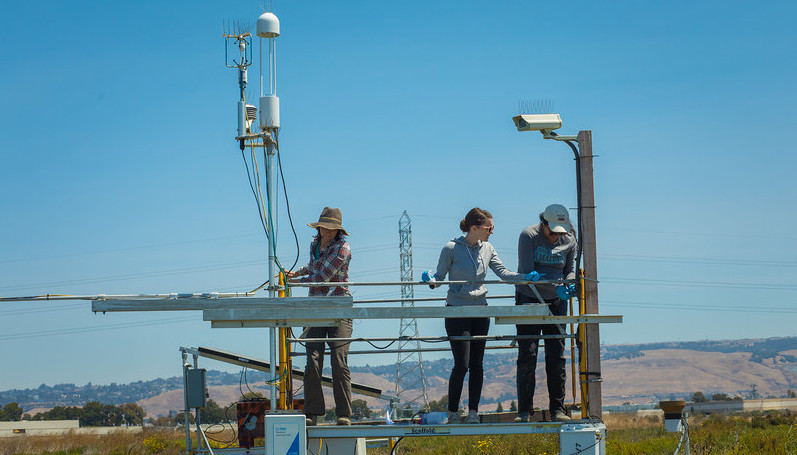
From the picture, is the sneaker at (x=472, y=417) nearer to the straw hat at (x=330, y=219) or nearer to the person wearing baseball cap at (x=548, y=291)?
the person wearing baseball cap at (x=548, y=291)

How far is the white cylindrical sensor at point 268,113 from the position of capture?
36.0ft

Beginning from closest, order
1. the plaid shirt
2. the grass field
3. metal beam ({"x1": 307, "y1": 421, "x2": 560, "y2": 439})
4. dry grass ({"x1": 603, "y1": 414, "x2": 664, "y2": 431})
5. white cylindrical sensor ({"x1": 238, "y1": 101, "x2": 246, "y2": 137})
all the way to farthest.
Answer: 1. metal beam ({"x1": 307, "y1": 421, "x2": 560, "y2": 439})
2. the plaid shirt
3. white cylindrical sensor ({"x1": 238, "y1": 101, "x2": 246, "y2": 137})
4. the grass field
5. dry grass ({"x1": 603, "y1": 414, "x2": 664, "y2": 431})

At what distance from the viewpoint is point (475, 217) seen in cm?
1062

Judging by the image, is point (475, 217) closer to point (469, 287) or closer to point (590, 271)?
point (469, 287)

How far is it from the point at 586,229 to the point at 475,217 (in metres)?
1.15

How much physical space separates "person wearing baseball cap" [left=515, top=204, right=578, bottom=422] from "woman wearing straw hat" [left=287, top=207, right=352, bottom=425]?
1817 mm

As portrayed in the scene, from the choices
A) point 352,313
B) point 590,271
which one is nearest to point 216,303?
point 352,313

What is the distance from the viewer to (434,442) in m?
29.7

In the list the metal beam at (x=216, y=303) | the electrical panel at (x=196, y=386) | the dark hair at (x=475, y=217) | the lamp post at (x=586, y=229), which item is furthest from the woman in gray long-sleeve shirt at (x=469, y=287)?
the electrical panel at (x=196, y=386)

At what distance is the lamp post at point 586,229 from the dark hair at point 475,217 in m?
0.96

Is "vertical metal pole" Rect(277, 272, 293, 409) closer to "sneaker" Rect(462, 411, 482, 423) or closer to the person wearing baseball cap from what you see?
"sneaker" Rect(462, 411, 482, 423)

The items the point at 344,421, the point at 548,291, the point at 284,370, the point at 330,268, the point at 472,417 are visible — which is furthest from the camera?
the point at 330,268

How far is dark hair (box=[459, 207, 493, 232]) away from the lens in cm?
1062

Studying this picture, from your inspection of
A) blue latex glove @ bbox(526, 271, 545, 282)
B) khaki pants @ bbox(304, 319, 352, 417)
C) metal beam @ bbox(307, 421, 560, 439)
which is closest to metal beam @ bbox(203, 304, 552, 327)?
blue latex glove @ bbox(526, 271, 545, 282)
